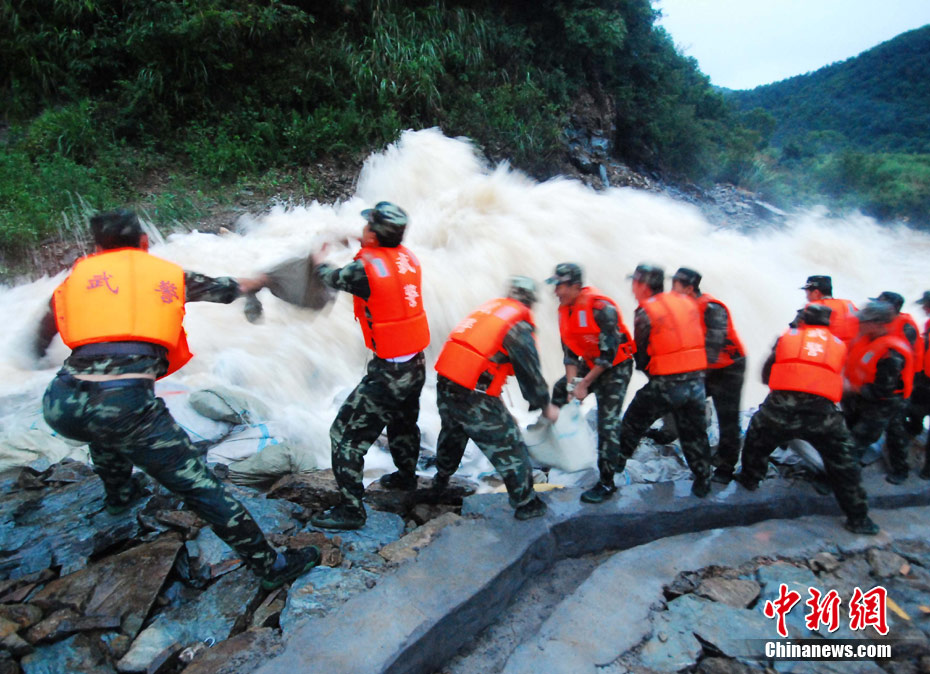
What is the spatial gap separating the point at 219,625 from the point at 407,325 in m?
1.70

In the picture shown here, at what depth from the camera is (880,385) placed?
4.11m

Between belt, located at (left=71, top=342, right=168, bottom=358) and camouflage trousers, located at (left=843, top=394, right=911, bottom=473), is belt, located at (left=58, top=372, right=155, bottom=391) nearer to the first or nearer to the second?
belt, located at (left=71, top=342, right=168, bottom=358)

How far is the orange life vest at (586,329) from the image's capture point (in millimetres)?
3734

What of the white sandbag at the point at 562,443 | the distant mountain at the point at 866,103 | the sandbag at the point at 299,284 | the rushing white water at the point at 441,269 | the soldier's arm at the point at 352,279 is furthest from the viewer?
the distant mountain at the point at 866,103

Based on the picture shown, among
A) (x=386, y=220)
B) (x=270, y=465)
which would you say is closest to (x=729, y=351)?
(x=386, y=220)

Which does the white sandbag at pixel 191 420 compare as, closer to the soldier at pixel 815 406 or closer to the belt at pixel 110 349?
the belt at pixel 110 349

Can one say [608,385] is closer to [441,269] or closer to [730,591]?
[730,591]

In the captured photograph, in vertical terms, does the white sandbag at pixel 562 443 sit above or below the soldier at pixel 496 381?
below

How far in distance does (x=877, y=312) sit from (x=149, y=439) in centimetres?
454

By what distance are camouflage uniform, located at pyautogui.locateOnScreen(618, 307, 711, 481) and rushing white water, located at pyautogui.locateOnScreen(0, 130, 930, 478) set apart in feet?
5.21

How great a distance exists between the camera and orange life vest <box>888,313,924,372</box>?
4333mm

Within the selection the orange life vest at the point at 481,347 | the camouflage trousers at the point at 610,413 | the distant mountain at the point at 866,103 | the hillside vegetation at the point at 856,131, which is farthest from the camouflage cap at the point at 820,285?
the distant mountain at the point at 866,103

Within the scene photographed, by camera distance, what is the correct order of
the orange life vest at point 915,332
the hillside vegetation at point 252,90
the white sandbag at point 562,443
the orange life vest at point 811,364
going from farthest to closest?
the hillside vegetation at point 252,90
the orange life vest at point 915,332
the orange life vest at point 811,364
the white sandbag at point 562,443

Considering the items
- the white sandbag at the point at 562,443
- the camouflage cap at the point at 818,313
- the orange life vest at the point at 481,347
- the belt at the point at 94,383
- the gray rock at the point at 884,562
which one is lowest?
the gray rock at the point at 884,562
